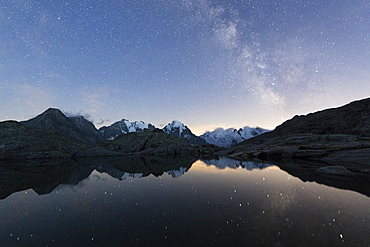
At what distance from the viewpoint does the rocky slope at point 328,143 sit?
32.8 m

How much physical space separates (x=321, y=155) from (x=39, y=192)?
4981cm

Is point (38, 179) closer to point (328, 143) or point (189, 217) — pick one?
point (189, 217)

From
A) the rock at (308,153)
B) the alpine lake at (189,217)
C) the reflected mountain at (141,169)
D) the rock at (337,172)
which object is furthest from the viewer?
the rock at (308,153)

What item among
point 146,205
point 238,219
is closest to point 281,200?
point 238,219

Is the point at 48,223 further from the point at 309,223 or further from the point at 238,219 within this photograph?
the point at 309,223

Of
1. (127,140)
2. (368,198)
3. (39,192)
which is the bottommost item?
(368,198)

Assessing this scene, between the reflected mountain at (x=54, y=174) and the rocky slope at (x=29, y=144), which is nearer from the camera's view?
the reflected mountain at (x=54, y=174)

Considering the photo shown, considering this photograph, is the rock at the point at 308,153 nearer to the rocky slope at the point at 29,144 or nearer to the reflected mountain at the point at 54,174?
the reflected mountain at the point at 54,174

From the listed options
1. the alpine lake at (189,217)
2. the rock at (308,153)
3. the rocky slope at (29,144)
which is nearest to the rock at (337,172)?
the alpine lake at (189,217)

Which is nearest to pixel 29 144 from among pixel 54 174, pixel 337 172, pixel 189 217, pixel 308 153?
pixel 54 174

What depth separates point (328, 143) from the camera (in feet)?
150

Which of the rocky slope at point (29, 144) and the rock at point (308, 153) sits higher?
the rocky slope at point (29, 144)

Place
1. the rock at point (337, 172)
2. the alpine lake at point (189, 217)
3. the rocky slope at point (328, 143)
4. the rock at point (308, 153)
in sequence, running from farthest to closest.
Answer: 1. the rock at point (308, 153)
2. the rocky slope at point (328, 143)
3. the rock at point (337, 172)
4. the alpine lake at point (189, 217)

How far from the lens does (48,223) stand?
27.6 feet
